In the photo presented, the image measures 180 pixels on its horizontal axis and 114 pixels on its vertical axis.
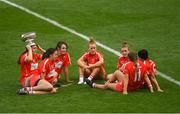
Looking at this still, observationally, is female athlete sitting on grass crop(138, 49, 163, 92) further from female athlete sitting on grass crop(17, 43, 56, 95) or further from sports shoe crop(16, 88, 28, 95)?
sports shoe crop(16, 88, 28, 95)

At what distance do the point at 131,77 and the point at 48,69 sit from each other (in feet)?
6.52

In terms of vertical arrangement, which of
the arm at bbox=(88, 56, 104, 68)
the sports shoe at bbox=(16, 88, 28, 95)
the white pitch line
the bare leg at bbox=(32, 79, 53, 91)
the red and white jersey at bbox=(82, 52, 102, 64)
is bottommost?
the sports shoe at bbox=(16, 88, 28, 95)

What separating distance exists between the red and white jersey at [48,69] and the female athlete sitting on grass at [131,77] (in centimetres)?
135

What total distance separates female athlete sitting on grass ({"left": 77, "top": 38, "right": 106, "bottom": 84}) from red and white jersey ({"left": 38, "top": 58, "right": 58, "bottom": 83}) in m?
0.84

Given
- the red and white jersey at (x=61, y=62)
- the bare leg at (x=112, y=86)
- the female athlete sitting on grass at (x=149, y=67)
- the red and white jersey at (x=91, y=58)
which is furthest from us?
the red and white jersey at (x=91, y=58)

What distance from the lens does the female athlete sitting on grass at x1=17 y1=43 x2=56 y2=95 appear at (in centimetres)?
1423

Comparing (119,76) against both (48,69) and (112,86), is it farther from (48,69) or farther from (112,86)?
(48,69)

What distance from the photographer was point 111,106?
13188 millimetres

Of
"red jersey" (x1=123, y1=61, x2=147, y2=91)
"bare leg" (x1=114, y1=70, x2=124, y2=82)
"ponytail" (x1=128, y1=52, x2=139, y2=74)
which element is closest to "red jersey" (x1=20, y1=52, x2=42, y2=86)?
"bare leg" (x1=114, y1=70, x2=124, y2=82)

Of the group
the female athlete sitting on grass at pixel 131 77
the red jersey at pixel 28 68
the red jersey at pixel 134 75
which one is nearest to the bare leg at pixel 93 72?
the female athlete sitting on grass at pixel 131 77

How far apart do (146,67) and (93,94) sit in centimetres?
138

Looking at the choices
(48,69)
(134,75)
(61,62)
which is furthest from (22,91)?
(134,75)

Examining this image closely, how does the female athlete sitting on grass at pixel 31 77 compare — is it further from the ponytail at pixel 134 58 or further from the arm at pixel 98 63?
the ponytail at pixel 134 58

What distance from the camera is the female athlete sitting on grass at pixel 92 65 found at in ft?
51.1
